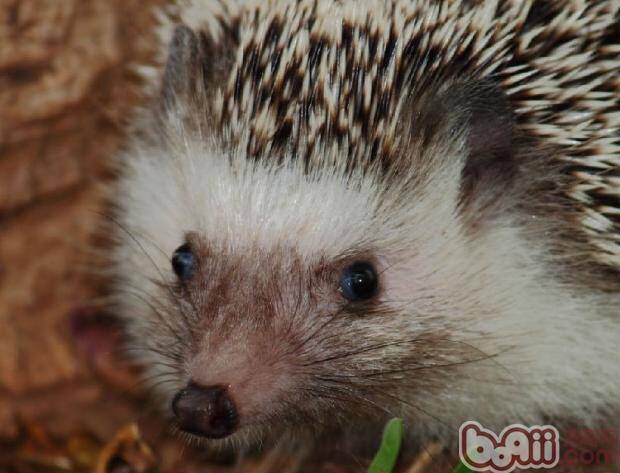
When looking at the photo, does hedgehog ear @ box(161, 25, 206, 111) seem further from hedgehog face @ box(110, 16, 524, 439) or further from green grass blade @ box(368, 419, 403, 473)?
green grass blade @ box(368, 419, 403, 473)

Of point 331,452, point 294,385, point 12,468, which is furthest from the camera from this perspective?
point 12,468

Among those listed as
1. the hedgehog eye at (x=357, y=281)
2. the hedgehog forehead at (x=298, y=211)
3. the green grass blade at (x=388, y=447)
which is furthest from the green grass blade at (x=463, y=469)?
the hedgehog forehead at (x=298, y=211)

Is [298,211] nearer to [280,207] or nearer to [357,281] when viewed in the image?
[280,207]

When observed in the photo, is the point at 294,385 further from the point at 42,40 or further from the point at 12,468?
the point at 42,40

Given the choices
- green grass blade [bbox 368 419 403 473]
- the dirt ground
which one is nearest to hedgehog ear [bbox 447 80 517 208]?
green grass blade [bbox 368 419 403 473]

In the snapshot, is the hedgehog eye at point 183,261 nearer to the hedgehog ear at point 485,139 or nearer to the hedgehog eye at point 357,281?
the hedgehog eye at point 357,281

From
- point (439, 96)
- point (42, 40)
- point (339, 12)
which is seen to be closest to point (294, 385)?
point (439, 96)
